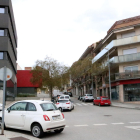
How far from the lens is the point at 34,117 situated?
26.7 ft

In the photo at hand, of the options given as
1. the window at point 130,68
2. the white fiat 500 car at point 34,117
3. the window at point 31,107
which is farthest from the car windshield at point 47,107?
the window at point 130,68

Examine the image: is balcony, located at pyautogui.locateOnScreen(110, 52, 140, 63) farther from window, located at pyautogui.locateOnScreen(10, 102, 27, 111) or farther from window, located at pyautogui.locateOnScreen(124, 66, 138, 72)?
window, located at pyautogui.locateOnScreen(10, 102, 27, 111)

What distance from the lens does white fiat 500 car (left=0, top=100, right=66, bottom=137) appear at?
795 cm

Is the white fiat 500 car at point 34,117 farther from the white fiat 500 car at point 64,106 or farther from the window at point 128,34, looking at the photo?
the window at point 128,34

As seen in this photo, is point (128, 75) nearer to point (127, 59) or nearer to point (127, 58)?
point (127, 59)

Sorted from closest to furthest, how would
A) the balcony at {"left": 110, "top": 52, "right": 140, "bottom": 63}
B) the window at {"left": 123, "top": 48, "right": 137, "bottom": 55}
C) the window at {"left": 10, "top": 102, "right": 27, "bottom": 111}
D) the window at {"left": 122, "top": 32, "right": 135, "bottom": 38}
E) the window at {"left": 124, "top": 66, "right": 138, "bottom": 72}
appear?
the window at {"left": 10, "top": 102, "right": 27, "bottom": 111} < the balcony at {"left": 110, "top": 52, "right": 140, "bottom": 63} < the window at {"left": 124, "top": 66, "right": 138, "bottom": 72} < the window at {"left": 123, "top": 48, "right": 137, "bottom": 55} < the window at {"left": 122, "top": 32, "right": 135, "bottom": 38}

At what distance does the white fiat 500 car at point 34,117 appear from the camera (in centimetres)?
795

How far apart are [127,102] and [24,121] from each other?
83.2 feet

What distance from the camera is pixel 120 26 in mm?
32750

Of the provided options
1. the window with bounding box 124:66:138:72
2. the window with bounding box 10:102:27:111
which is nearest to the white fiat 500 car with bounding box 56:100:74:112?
the window with bounding box 10:102:27:111

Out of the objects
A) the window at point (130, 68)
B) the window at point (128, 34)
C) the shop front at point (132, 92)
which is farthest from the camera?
the window at point (128, 34)

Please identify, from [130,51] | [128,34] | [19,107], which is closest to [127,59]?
[130,51]

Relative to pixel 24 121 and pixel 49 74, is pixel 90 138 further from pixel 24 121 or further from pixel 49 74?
pixel 49 74

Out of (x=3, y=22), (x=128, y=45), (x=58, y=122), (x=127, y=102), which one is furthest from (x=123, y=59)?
(x=58, y=122)
